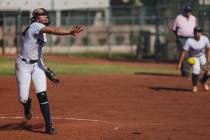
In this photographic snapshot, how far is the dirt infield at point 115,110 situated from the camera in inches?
425

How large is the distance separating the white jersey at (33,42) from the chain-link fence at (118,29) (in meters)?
20.1

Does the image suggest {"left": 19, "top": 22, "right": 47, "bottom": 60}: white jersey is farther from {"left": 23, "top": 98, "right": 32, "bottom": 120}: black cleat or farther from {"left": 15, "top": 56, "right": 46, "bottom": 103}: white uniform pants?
{"left": 23, "top": 98, "right": 32, "bottom": 120}: black cleat

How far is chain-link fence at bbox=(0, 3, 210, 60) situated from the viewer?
33281 mm

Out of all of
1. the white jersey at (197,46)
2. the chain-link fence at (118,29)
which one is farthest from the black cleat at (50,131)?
the chain-link fence at (118,29)

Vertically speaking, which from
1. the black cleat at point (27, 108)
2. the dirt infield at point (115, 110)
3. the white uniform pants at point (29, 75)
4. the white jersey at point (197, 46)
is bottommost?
the dirt infield at point (115, 110)

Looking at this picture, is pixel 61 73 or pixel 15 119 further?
pixel 61 73

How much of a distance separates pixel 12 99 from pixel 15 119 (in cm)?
364

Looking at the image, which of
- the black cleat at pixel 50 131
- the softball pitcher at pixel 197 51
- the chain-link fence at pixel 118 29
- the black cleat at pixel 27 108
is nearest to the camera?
the black cleat at pixel 50 131

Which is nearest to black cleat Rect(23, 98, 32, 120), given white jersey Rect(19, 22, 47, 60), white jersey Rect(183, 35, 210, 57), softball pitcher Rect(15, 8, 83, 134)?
softball pitcher Rect(15, 8, 83, 134)

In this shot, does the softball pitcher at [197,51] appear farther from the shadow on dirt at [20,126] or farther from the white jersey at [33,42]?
the white jersey at [33,42]

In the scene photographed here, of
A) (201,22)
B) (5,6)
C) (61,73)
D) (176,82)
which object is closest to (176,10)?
(201,22)

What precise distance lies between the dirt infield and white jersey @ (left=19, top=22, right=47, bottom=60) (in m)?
1.18

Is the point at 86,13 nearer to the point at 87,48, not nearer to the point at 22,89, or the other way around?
the point at 87,48

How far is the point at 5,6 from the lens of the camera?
149ft
